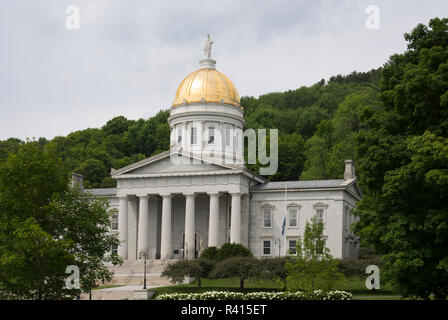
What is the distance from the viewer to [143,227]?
7600 cm

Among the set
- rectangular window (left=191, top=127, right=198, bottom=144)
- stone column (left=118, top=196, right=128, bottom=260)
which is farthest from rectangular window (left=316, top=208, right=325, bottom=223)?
stone column (left=118, top=196, right=128, bottom=260)

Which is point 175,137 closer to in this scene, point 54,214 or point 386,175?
point 54,214

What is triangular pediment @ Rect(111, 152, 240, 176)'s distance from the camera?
75312 mm

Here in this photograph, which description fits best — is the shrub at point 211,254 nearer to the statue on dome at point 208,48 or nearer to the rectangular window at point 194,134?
the rectangular window at point 194,134

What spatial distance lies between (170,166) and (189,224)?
22.9 feet

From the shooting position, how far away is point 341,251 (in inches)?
2817

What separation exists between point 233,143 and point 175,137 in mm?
7306

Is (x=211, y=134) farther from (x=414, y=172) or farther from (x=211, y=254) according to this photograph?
(x=414, y=172)

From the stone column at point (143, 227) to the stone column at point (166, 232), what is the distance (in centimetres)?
185

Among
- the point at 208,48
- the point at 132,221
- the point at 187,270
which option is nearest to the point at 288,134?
the point at 208,48

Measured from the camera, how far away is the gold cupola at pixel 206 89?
84750 millimetres

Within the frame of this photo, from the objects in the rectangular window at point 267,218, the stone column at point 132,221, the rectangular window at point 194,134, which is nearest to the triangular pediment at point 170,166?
the stone column at point 132,221

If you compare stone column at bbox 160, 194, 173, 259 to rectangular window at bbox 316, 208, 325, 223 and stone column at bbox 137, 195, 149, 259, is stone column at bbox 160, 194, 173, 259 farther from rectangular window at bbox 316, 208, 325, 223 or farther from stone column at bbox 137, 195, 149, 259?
rectangular window at bbox 316, 208, 325, 223
